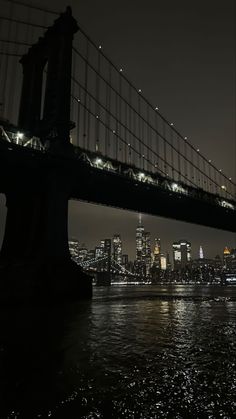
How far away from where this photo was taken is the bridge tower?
103 feet

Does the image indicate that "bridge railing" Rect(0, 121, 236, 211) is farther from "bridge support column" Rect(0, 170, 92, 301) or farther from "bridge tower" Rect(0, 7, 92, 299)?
"bridge support column" Rect(0, 170, 92, 301)

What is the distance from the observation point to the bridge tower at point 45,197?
3144 cm

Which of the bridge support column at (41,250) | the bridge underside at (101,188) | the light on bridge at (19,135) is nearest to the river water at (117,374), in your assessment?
the bridge support column at (41,250)

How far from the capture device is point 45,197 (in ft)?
116

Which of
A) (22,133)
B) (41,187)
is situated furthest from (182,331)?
(22,133)

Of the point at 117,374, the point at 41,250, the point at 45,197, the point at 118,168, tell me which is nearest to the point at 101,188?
the point at 118,168

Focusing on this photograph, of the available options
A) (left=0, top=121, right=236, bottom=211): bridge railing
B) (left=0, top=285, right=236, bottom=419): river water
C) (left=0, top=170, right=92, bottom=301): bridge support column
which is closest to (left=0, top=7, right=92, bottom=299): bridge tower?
(left=0, top=170, right=92, bottom=301): bridge support column

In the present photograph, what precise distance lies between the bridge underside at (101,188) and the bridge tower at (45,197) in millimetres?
166

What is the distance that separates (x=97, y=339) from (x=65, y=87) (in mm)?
31367

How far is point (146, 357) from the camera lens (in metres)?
9.24

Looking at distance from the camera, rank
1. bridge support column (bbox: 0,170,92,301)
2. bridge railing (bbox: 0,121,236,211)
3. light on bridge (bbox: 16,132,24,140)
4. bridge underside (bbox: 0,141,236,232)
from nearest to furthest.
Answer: bridge support column (bbox: 0,170,92,301) → bridge underside (bbox: 0,141,236,232) → bridge railing (bbox: 0,121,236,211) → light on bridge (bbox: 16,132,24,140)

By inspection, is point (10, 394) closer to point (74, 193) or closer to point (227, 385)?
point (227, 385)

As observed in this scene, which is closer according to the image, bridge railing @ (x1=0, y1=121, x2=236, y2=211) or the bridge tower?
the bridge tower

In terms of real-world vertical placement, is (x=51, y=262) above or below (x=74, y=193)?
A: below
